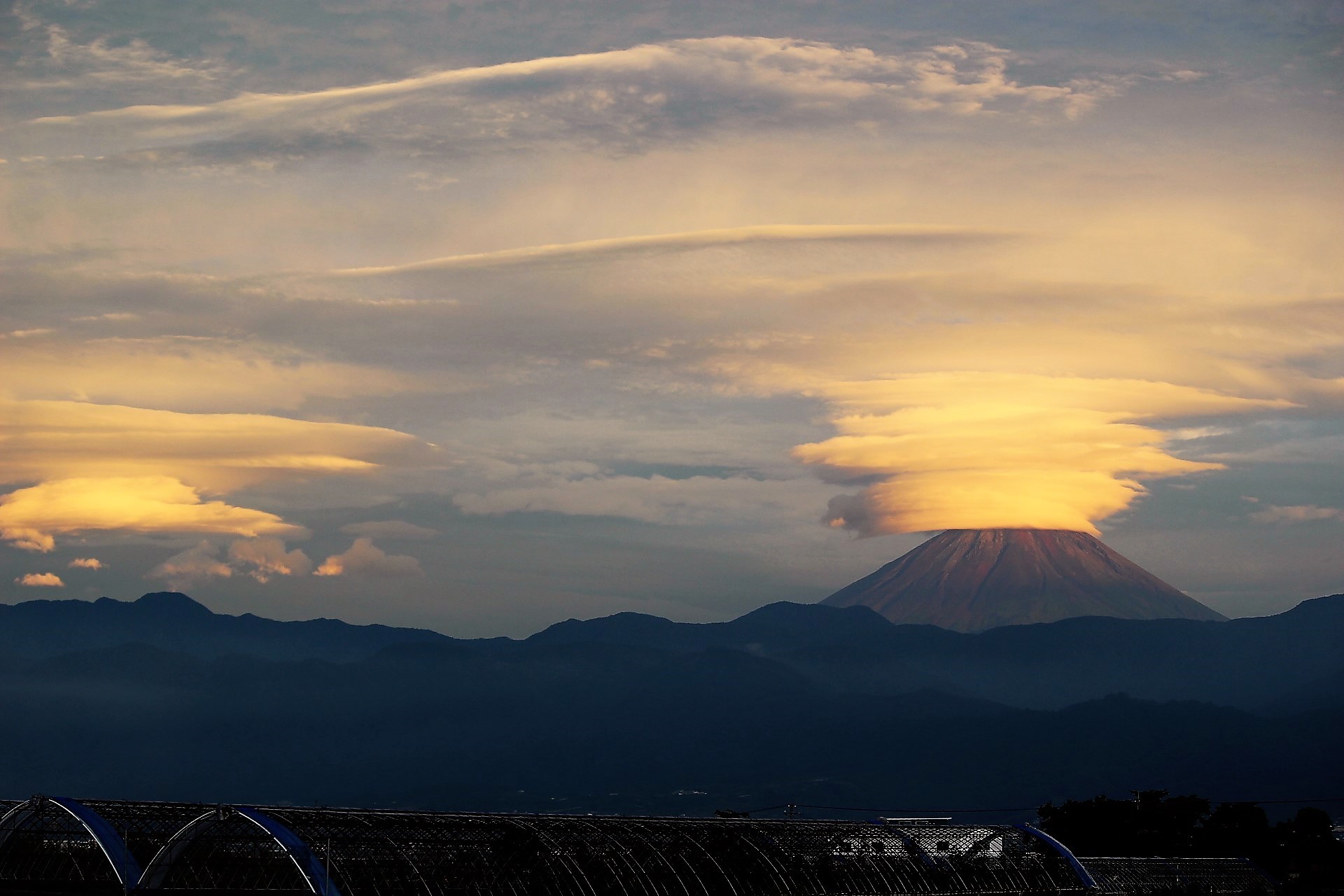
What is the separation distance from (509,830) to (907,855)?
24.1 meters

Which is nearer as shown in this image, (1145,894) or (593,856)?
(593,856)

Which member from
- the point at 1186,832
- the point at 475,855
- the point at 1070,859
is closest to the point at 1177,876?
the point at 1070,859

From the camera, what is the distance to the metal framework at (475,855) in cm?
6719

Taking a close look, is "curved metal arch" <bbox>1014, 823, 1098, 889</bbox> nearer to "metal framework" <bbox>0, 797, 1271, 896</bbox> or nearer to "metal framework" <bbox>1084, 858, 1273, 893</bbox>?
"metal framework" <bbox>0, 797, 1271, 896</bbox>

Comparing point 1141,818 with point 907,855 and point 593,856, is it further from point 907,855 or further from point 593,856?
point 593,856

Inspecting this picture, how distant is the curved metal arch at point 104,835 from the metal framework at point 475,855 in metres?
0.09

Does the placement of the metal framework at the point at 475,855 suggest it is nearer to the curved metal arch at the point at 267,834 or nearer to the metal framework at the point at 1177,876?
the curved metal arch at the point at 267,834

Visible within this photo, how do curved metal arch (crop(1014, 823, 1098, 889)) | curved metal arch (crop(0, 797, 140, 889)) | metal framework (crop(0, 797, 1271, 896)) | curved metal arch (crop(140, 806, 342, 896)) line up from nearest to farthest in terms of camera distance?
curved metal arch (crop(140, 806, 342, 896)), curved metal arch (crop(0, 797, 140, 889)), metal framework (crop(0, 797, 1271, 896)), curved metal arch (crop(1014, 823, 1098, 889))

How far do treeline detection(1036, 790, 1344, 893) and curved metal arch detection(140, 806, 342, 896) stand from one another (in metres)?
82.7

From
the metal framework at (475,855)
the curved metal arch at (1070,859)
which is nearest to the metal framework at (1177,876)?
the curved metal arch at (1070,859)

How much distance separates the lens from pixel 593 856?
76125 millimetres

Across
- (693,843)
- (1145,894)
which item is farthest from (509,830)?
(1145,894)

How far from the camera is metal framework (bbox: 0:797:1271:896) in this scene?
67188mm

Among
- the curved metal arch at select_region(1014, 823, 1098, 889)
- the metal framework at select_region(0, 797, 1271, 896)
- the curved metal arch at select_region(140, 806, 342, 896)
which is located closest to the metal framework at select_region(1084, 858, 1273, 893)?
the curved metal arch at select_region(1014, 823, 1098, 889)
